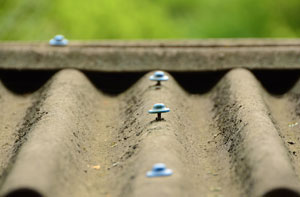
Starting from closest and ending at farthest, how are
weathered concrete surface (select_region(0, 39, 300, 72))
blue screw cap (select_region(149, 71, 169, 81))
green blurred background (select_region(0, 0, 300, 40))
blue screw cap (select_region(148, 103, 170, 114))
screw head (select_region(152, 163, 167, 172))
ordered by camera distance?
1. screw head (select_region(152, 163, 167, 172))
2. blue screw cap (select_region(148, 103, 170, 114))
3. blue screw cap (select_region(149, 71, 169, 81))
4. weathered concrete surface (select_region(0, 39, 300, 72))
5. green blurred background (select_region(0, 0, 300, 40))

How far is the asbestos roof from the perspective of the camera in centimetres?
176

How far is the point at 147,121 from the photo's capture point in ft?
7.04

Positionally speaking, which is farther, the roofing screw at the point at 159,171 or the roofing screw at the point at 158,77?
the roofing screw at the point at 158,77

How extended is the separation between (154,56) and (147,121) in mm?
699

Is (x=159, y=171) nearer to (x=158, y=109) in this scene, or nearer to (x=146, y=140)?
(x=146, y=140)

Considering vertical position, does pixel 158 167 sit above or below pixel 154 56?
below

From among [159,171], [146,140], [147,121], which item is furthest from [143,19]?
[159,171]

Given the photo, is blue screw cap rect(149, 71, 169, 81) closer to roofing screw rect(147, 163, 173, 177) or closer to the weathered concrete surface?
the weathered concrete surface

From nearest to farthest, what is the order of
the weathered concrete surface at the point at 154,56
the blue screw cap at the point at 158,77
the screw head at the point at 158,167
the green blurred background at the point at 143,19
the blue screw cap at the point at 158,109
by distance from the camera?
the screw head at the point at 158,167
the blue screw cap at the point at 158,109
the blue screw cap at the point at 158,77
the weathered concrete surface at the point at 154,56
the green blurred background at the point at 143,19

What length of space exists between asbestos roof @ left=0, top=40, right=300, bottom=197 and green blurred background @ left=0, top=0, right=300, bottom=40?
5.00m

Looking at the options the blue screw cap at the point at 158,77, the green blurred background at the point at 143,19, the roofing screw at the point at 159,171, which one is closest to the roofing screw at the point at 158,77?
the blue screw cap at the point at 158,77

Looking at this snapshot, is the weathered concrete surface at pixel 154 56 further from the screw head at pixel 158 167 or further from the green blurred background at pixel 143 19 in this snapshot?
the green blurred background at pixel 143 19

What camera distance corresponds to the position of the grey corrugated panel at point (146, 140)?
1.71m

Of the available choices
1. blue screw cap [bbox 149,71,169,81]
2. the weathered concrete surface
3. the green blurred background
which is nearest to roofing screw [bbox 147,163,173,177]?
blue screw cap [bbox 149,71,169,81]
